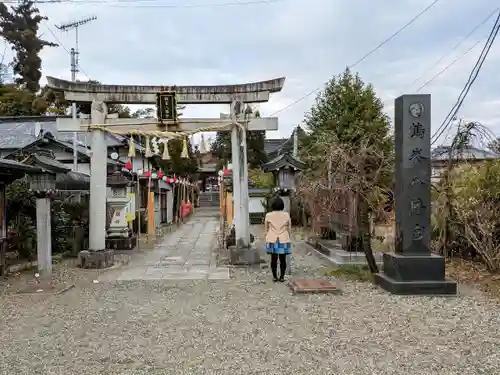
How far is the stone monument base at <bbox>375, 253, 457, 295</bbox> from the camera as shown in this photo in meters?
7.80

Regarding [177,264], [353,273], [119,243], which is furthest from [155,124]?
[353,273]

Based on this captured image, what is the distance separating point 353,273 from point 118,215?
29.8ft

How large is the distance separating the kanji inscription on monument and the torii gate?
13.3ft

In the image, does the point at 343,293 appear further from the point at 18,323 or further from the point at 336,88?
the point at 336,88

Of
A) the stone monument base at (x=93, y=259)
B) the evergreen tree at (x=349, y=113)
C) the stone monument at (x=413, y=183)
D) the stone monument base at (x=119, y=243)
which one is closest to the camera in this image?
the stone monument at (x=413, y=183)

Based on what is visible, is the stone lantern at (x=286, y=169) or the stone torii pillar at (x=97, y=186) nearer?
the stone torii pillar at (x=97, y=186)

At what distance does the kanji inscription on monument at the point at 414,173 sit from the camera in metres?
8.20

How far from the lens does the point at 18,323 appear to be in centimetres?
630

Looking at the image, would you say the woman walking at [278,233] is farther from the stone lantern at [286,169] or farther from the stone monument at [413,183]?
the stone lantern at [286,169]

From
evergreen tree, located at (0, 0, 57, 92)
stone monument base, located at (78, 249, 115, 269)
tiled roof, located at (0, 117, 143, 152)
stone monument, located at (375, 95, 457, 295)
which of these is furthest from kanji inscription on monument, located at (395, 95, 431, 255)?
evergreen tree, located at (0, 0, 57, 92)

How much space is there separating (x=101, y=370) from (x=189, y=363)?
0.84m

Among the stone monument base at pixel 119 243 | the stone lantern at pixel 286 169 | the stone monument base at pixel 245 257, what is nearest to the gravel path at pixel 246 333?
the stone monument base at pixel 245 257

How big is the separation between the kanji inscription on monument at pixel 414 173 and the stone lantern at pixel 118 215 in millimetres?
9904

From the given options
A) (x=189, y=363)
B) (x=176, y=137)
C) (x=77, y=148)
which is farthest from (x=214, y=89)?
(x=77, y=148)
